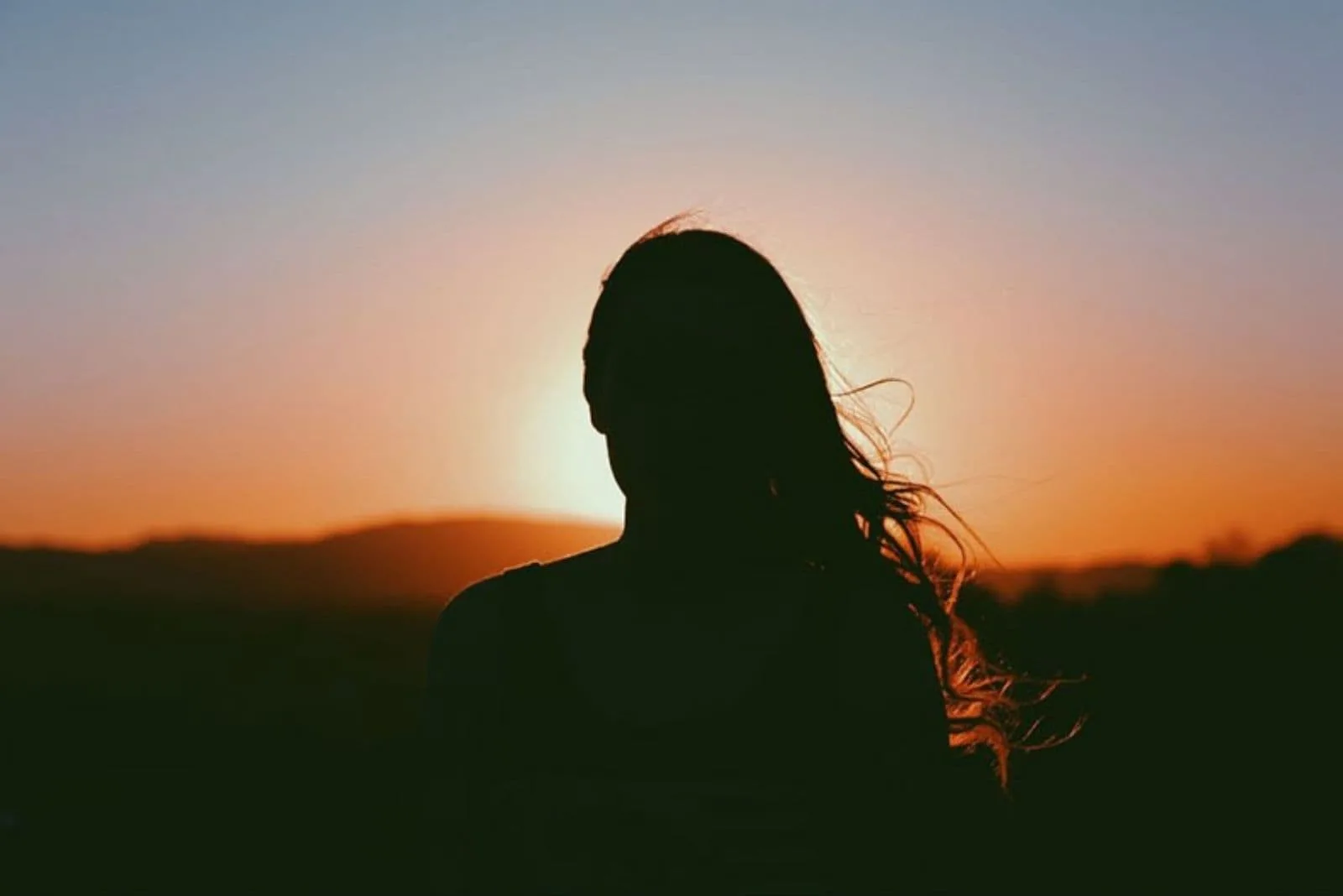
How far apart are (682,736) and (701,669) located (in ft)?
0.41

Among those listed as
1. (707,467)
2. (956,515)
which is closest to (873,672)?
(707,467)

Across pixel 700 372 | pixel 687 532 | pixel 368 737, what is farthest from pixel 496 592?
pixel 368 737

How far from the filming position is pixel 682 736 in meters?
2.88

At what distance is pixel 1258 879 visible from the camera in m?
14.2

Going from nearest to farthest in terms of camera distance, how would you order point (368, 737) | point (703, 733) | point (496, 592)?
point (703, 733) < point (496, 592) < point (368, 737)

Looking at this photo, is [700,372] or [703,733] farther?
[700,372]

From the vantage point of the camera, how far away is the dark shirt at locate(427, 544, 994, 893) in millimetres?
2674

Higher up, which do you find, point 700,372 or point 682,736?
point 700,372

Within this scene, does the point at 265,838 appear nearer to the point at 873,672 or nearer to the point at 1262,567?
the point at 873,672

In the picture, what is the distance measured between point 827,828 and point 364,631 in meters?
26.7

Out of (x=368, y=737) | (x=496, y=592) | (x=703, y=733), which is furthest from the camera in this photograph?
(x=368, y=737)

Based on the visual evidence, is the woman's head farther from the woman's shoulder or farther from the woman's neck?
the woman's shoulder

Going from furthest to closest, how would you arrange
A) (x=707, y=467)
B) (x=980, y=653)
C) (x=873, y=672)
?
1. (x=980, y=653)
2. (x=707, y=467)
3. (x=873, y=672)

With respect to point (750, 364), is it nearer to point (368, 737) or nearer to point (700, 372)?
point (700, 372)
